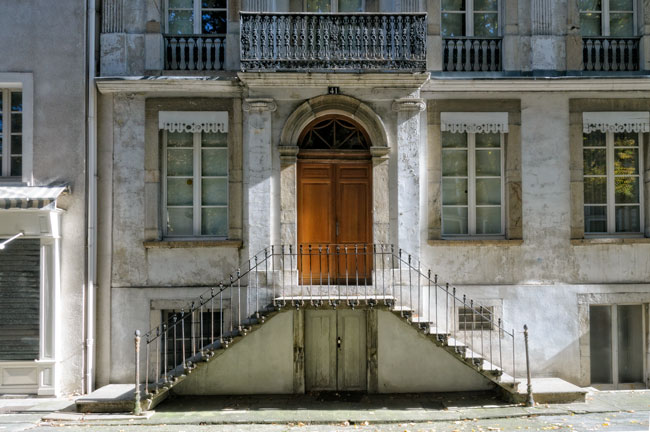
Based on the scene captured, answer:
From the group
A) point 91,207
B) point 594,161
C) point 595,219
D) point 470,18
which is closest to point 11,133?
point 91,207

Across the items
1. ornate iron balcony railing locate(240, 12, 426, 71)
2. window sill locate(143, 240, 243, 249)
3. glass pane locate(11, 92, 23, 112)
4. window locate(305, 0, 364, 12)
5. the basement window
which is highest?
window locate(305, 0, 364, 12)

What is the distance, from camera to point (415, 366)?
1109 centimetres

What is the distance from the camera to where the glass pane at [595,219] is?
38.2 ft

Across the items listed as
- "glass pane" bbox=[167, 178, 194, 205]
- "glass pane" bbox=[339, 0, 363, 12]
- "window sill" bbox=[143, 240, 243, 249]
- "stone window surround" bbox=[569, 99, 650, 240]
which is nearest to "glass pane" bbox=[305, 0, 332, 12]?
"glass pane" bbox=[339, 0, 363, 12]

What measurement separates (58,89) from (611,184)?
37.3 feet

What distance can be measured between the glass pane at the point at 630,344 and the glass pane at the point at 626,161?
2806 mm

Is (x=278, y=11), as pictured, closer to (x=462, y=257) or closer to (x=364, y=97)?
(x=364, y=97)

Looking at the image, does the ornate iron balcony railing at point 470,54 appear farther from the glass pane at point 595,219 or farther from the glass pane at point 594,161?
the glass pane at point 595,219

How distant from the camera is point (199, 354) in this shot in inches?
387

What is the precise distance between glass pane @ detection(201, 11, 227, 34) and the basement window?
7621 millimetres

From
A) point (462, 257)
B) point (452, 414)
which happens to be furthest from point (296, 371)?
point (462, 257)

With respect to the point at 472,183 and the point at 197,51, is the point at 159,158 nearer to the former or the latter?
the point at 197,51

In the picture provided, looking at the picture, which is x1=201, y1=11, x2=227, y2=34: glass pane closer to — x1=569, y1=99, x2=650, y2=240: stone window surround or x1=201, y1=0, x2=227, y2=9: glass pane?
x1=201, y1=0, x2=227, y2=9: glass pane

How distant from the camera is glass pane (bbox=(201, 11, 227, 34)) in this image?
11664 mm
